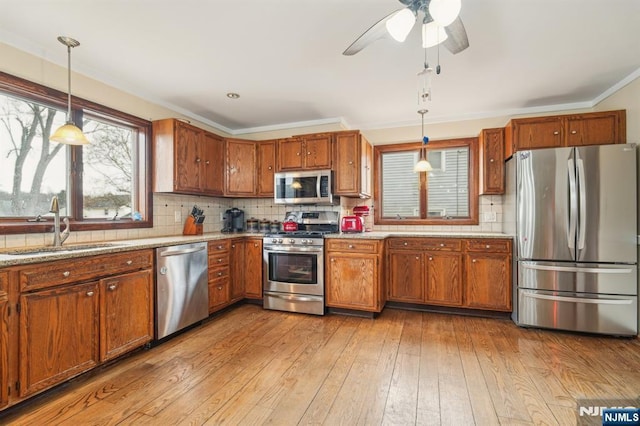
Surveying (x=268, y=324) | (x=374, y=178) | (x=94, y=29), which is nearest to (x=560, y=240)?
(x=374, y=178)

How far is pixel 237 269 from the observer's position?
3812mm

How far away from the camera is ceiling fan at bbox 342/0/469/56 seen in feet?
4.67

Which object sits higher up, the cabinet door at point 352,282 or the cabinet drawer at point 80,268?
the cabinet drawer at point 80,268

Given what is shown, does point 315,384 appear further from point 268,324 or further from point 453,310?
point 453,310

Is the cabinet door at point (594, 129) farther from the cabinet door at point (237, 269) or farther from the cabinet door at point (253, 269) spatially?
→ the cabinet door at point (237, 269)

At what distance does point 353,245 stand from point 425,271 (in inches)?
36.8

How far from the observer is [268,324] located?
3.25 metres

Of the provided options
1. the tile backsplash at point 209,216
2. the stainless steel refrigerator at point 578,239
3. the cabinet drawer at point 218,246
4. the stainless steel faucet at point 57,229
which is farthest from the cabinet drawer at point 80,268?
the stainless steel refrigerator at point 578,239

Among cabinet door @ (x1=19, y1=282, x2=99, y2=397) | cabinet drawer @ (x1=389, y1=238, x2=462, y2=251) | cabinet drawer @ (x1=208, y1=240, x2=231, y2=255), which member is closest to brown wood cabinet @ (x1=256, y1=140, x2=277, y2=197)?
cabinet drawer @ (x1=208, y1=240, x2=231, y2=255)

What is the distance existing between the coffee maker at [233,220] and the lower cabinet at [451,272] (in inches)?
86.2

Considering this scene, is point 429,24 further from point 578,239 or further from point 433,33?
point 578,239

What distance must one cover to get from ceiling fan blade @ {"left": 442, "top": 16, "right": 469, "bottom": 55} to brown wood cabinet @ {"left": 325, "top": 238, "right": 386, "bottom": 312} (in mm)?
2030

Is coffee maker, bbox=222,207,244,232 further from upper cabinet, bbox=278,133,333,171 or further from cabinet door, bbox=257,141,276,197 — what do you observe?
upper cabinet, bbox=278,133,333,171

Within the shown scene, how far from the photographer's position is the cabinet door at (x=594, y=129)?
10.2ft
